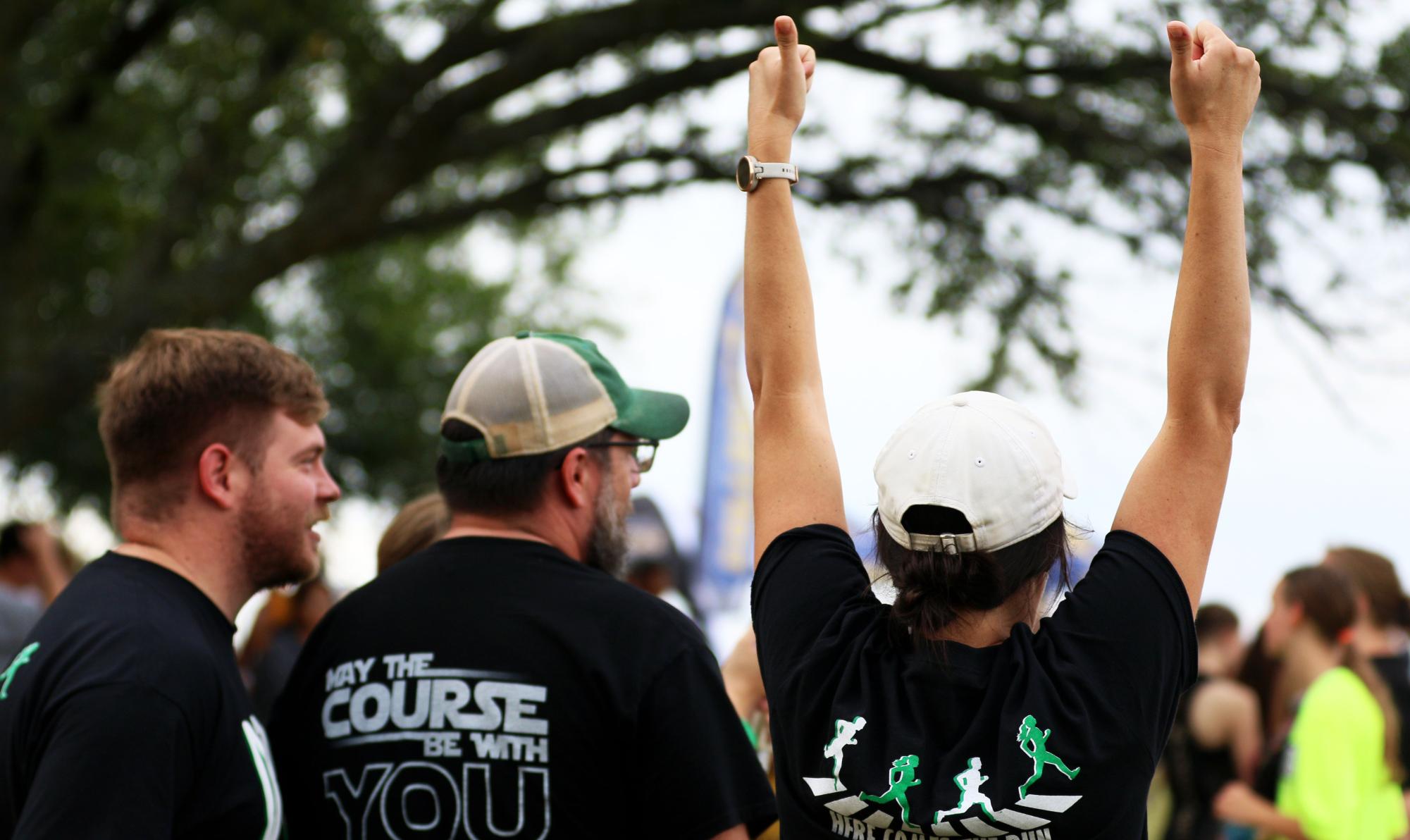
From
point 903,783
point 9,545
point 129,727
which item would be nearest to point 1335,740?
point 903,783

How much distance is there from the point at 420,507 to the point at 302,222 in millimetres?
5908

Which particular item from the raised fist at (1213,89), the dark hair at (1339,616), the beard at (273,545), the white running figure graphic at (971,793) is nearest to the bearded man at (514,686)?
the beard at (273,545)

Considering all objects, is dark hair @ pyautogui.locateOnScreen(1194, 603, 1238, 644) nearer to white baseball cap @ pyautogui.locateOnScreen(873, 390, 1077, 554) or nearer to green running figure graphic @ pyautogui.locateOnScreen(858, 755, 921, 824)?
white baseball cap @ pyautogui.locateOnScreen(873, 390, 1077, 554)

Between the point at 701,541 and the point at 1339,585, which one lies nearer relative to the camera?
the point at 1339,585

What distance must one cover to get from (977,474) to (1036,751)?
1.21 ft

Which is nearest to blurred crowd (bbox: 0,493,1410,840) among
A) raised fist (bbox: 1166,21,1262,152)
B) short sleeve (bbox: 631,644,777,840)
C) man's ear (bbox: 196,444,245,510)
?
short sleeve (bbox: 631,644,777,840)

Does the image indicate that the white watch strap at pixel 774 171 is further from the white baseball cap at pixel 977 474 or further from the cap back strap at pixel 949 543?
the cap back strap at pixel 949 543

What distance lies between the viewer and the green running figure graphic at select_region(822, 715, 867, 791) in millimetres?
1830

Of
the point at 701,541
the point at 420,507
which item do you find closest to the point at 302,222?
the point at 701,541

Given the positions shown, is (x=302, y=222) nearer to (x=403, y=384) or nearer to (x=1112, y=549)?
(x=1112, y=549)

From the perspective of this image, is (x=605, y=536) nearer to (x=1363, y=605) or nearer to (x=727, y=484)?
(x=1363, y=605)

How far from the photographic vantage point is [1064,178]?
29.5 feet

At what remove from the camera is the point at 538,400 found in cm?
271

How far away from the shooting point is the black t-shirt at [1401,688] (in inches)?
202
